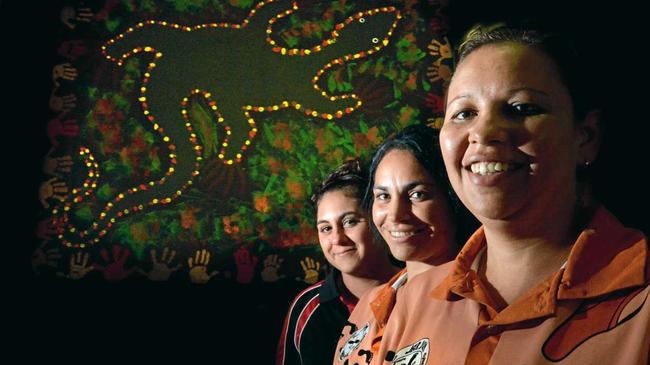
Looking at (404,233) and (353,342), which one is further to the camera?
(404,233)

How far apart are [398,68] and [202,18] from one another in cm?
107

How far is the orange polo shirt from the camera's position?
0.75 m

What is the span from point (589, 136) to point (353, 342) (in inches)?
31.5

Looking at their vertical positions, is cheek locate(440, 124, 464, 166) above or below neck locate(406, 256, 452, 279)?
above

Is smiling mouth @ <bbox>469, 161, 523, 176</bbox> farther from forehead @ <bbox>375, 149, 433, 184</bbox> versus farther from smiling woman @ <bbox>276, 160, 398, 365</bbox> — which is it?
smiling woman @ <bbox>276, 160, 398, 365</bbox>

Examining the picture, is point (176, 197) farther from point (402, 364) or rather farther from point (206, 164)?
point (402, 364)

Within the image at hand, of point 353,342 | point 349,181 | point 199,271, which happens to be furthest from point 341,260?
point 199,271

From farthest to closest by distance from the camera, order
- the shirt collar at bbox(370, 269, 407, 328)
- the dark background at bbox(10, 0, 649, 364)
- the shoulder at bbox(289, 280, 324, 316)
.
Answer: the dark background at bbox(10, 0, 649, 364), the shoulder at bbox(289, 280, 324, 316), the shirt collar at bbox(370, 269, 407, 328)

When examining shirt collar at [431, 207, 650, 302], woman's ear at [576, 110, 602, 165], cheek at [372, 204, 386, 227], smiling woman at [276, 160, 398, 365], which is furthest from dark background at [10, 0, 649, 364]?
shirt collar at [431, 207, 650, 302]

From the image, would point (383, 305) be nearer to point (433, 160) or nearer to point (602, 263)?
point (433, 160)

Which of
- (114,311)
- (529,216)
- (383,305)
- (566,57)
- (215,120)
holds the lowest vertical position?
(114,311)

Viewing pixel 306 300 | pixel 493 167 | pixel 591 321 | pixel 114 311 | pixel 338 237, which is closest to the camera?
pixel 591 321

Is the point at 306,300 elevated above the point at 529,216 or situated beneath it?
situated beneath

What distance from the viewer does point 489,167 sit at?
89 centimetres
